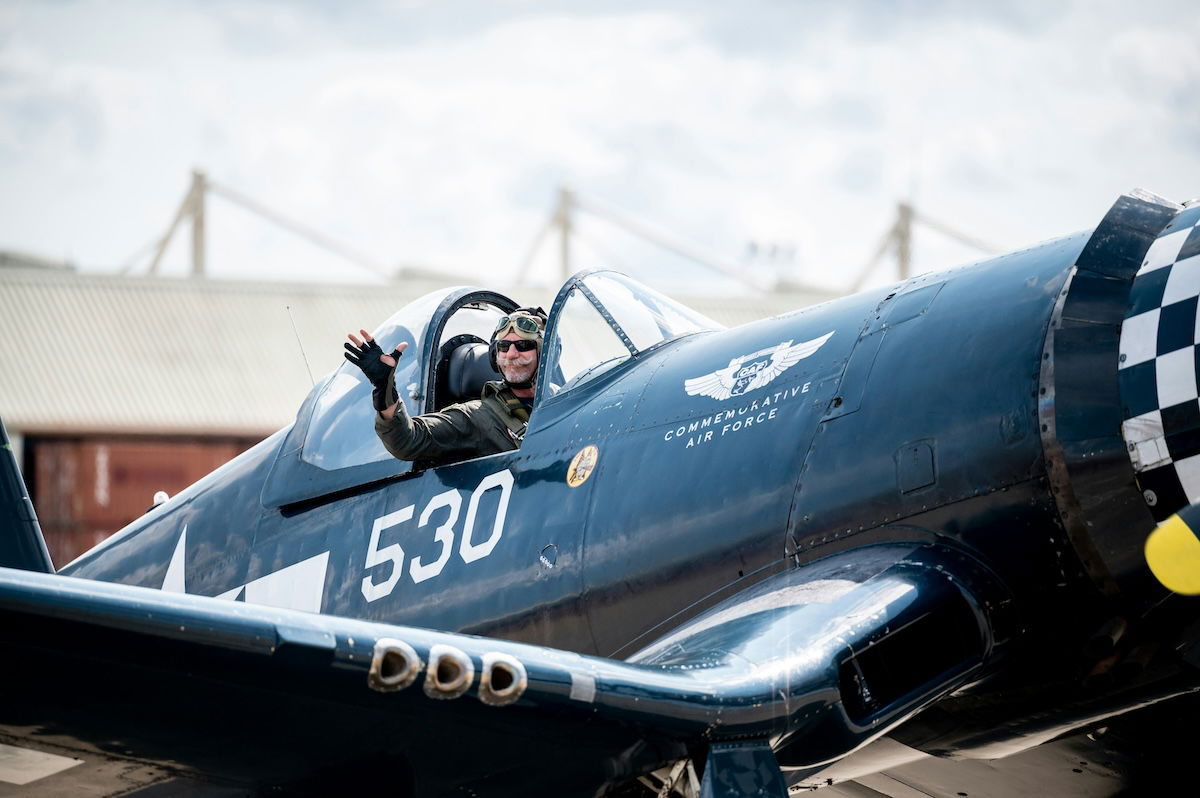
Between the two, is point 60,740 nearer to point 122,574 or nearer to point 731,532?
point 731,532

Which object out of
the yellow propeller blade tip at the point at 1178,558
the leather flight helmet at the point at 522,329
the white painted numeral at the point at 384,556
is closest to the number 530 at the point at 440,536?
the white painted numeral at the point at 384,556

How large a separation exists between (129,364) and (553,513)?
110 feet

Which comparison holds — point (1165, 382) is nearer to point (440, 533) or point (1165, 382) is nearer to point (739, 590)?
point (739, 590)

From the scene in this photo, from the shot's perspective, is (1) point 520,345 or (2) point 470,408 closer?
(2) point 470,408

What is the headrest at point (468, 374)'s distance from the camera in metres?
7.12

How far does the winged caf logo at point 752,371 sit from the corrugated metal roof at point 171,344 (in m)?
30.0

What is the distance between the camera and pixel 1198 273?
15.1ft

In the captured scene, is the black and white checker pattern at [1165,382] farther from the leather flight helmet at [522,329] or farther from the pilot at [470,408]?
the leather flight helmet at [522,329]

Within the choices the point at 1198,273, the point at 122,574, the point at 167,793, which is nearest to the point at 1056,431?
the point at 1198,273

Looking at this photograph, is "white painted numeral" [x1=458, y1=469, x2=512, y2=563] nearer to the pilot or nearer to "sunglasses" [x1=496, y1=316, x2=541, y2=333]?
the pilot

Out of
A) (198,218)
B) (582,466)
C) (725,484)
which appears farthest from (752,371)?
(198,218)

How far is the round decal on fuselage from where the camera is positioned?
5.84 metres

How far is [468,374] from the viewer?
7137 mm

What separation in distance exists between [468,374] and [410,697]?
3.29 metres
